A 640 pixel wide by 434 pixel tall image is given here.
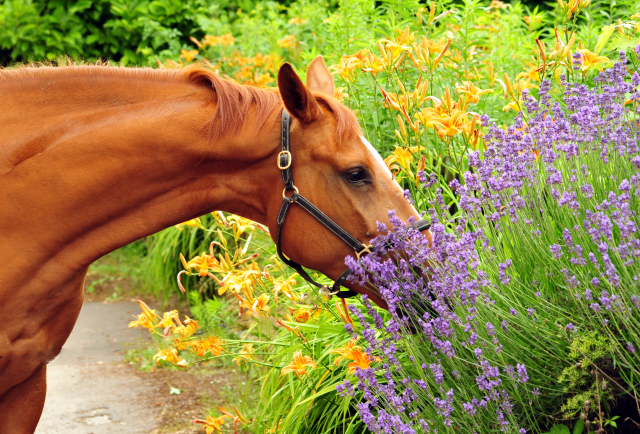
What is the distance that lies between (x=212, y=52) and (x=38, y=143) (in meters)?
4.87

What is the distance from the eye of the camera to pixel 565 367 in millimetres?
1660

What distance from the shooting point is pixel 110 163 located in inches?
79.1

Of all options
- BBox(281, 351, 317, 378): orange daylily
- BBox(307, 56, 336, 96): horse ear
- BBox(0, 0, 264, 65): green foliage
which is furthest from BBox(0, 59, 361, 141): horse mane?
BBox(0, 0, 264, 65): green foliage

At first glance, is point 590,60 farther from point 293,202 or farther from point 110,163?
point 110,163

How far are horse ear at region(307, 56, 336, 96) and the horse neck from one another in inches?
19.9

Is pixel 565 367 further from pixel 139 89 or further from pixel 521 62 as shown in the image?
pixel 521 62

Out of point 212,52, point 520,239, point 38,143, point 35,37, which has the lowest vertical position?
point 35,37

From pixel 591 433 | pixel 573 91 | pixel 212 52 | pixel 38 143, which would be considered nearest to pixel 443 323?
pixel 591 433

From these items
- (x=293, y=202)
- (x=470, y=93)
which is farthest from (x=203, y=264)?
(x=470, y=93)

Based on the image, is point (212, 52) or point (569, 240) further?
point (212, 52)

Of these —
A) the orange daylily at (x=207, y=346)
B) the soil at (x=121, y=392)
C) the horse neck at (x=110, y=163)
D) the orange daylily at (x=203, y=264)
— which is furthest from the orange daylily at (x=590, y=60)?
the soil at (x=121, y=392)

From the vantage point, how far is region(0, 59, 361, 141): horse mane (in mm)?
1984

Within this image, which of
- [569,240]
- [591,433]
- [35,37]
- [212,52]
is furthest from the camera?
[35,37]

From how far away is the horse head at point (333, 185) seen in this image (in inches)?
77.9
